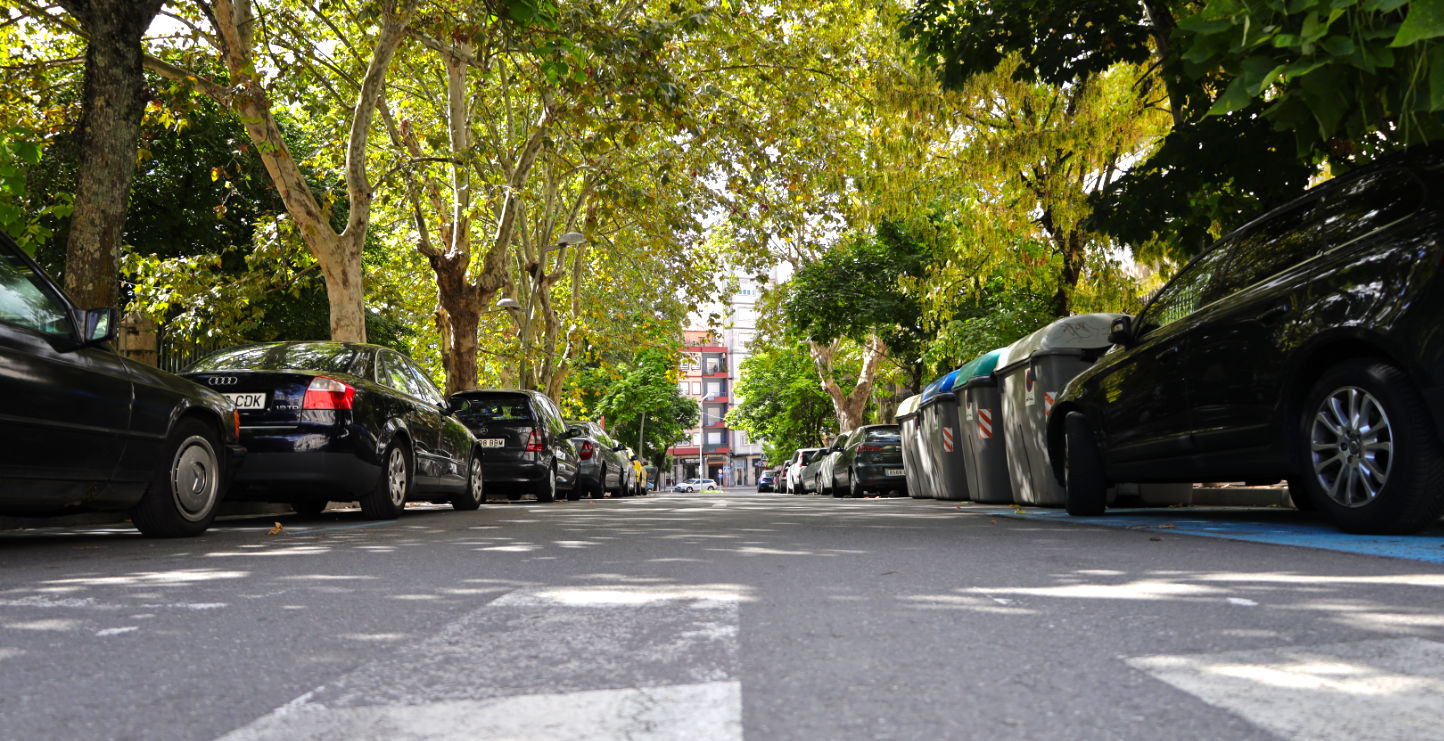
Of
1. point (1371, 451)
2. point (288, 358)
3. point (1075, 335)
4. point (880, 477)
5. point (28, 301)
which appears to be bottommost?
point (880, 477)

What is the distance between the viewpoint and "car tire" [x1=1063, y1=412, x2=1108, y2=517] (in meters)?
8.58

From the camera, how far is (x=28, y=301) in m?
6.11

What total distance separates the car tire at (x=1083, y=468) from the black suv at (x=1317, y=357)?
2.22 ft

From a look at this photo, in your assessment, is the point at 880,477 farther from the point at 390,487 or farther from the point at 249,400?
the point at 249,400

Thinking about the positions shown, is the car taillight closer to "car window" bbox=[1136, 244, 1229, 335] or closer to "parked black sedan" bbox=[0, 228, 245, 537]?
"parked black sedan" bbox=[0, 228, 245, 537]

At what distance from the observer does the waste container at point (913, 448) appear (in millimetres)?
17328

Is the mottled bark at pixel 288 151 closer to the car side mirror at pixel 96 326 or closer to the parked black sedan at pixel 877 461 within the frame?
the car side mirror at pixel 96 326

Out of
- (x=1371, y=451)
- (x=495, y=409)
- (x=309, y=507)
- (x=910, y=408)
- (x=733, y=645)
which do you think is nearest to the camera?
(x=733, y=645)

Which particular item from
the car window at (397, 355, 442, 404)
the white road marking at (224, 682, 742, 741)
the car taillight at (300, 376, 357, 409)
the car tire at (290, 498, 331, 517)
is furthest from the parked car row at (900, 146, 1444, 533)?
the car tire at (290, 498, 331, 517)

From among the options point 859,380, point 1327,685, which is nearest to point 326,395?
point 1327,685

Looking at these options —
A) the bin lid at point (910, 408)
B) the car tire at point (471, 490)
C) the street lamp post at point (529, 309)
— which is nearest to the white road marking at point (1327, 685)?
the car tire at point (471, 490)

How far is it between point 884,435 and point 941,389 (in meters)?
7.62

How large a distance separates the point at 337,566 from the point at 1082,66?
8694 mm

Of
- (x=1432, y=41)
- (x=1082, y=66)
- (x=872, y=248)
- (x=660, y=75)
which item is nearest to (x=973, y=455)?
(x=1082, y=66)
